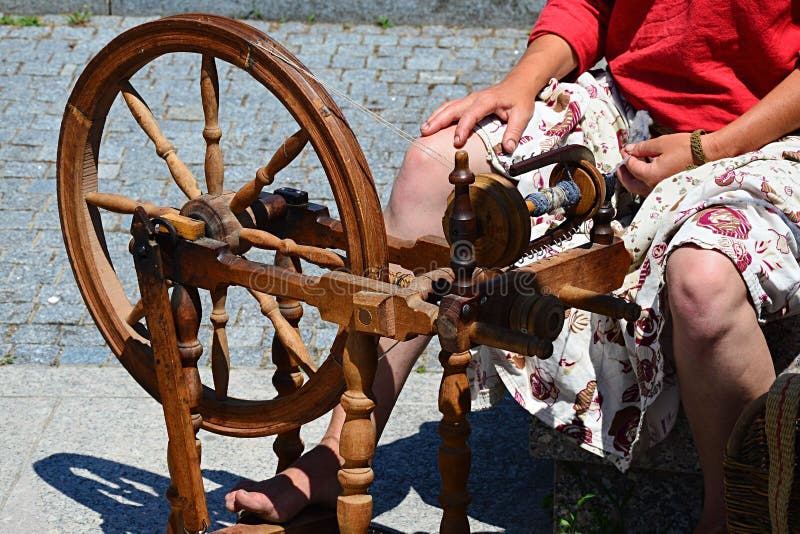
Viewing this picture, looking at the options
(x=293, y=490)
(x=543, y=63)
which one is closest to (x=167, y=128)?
(x=543, y=63)

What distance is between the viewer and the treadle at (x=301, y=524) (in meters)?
2.36

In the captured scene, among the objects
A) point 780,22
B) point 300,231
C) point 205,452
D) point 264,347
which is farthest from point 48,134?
point 780,22

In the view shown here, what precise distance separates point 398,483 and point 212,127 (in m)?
1.15

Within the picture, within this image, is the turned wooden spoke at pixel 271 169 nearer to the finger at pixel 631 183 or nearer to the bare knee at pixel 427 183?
the bare knee at pixel 427 183

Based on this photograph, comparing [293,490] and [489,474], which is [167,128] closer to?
[489,474]

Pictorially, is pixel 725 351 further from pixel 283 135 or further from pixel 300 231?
pixel 283 135

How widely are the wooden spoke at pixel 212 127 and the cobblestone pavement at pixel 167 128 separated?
1.30m

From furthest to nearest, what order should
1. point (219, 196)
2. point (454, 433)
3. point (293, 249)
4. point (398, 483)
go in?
point (398, 483), point (219, 196), point (293, 249), point (454, 433)

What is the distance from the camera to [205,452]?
3070 millimetres

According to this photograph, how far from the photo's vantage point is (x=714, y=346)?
2117mm

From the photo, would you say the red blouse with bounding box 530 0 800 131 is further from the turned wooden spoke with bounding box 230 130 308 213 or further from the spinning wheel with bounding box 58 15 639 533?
the turned wooden spoke with bounding box 230 130 308 213

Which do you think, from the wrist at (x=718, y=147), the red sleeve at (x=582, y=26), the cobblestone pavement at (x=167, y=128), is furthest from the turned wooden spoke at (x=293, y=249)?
the cobblestone pavement at (x=167, y=128)

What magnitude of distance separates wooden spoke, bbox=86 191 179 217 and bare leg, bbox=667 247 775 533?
1035 millimetres

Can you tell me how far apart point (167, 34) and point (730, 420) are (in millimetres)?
1351
